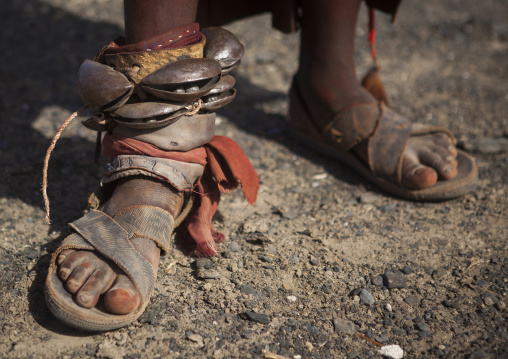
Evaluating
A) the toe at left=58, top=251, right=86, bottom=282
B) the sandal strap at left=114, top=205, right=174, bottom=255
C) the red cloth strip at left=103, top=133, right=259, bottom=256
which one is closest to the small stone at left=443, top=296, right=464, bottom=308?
the red cloth strip at left=103, top=133, right=259, bottom=256

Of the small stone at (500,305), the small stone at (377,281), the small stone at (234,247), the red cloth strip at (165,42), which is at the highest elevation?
the red cloth strip at (165,42)

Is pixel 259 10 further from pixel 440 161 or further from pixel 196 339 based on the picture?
pixel 196 339

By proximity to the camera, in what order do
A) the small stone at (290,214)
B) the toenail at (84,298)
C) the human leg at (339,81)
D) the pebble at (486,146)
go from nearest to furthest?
the toenail at (84,298)
the small stone at (290,214)
the human leg at (339,81)
the pebble at (486,146)

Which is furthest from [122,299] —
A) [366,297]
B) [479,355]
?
[479,355]

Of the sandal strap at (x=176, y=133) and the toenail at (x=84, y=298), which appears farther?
the sandal strap at (x=176, y=133)

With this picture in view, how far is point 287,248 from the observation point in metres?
1.74

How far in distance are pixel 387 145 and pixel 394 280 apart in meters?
0.68

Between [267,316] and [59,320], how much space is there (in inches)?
23.6

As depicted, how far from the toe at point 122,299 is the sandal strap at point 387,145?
3.92 ft

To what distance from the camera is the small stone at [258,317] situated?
1442 millimetres

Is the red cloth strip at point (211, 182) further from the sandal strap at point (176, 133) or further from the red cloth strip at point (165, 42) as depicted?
the red cloth strip at point (165, 42)

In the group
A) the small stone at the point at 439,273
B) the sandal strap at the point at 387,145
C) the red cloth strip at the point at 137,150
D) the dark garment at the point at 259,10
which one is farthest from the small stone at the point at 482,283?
the dark garment at the point at 259,10

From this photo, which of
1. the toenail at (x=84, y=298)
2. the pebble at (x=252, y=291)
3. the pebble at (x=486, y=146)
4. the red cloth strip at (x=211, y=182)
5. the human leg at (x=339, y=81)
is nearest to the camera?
the toenail at (x=84, y=298)


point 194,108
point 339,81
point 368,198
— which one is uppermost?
point 194,108
